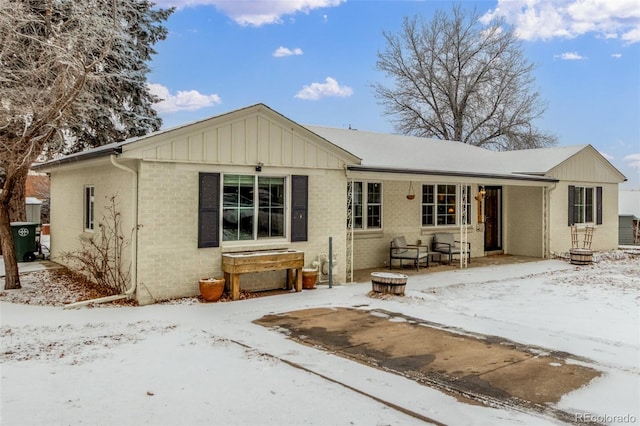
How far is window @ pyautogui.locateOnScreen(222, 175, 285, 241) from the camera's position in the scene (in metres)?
8.48

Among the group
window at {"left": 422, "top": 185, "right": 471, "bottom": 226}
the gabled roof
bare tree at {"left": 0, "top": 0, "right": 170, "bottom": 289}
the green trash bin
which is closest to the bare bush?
the gabled roof

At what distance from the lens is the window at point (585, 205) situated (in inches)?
622

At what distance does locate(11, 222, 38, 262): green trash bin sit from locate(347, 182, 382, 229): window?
900 cm

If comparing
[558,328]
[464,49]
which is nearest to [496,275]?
[558,328]

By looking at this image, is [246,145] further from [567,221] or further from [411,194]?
[567,221]

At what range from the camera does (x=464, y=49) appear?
29641 millimetres

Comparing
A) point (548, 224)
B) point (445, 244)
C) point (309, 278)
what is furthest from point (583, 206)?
point (309, 278)

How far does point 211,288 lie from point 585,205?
14104 mm

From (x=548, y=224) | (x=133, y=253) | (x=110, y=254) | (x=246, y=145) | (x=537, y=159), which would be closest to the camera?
(x=133, y=253)

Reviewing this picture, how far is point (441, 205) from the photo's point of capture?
13867 millimetres

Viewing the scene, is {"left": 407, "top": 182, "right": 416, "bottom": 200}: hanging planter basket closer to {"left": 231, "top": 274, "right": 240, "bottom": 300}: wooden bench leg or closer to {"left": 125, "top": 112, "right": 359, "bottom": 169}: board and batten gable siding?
{"left": 125, "top": 112, "right": 359, "bottom": 169}: board and batten gable siding

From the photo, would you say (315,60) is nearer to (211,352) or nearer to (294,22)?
(294,22)

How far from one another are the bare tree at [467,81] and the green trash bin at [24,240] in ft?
75.8

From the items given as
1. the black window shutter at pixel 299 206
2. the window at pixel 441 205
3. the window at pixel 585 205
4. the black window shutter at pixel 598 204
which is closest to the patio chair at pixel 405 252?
the window at pixel 441 205
